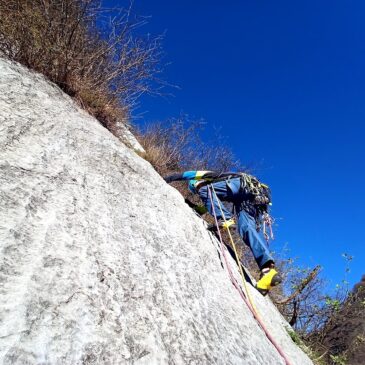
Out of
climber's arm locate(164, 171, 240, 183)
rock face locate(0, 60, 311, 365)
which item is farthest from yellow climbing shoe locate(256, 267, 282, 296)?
climber's arm locate(164, 171, 240, 183)

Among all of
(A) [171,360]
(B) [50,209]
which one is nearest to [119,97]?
(B) [50,209]

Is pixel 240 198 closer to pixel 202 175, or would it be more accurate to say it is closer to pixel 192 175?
pixel 202 175

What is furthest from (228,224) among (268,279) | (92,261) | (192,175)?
(92,261)

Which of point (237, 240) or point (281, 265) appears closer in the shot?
point (237, 240)

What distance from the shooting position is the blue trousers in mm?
4260

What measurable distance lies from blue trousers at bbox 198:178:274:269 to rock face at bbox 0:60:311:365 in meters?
0.83

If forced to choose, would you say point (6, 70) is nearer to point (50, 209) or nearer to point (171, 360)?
point (50, 209)

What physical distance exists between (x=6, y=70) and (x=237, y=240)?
17.7 feet

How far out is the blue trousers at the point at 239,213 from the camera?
4260 mm

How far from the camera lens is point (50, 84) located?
3891mm

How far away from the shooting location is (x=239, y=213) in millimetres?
4699

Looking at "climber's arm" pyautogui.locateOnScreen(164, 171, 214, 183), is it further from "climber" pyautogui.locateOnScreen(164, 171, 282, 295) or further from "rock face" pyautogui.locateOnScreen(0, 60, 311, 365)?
"rock face" pyautogui.locateOnScreen(0, 60, 311, 365)

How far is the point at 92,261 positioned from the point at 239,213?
286cm

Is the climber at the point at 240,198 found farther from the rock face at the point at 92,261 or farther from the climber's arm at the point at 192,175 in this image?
the rock face at the point at 92,261
